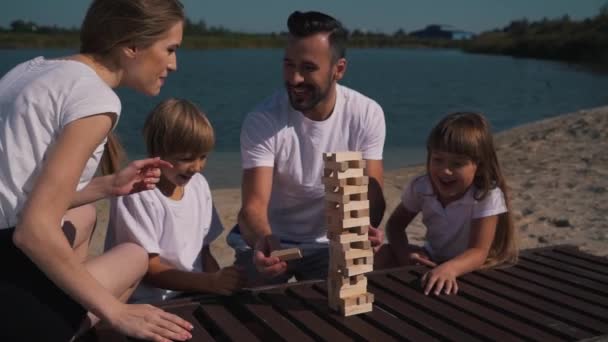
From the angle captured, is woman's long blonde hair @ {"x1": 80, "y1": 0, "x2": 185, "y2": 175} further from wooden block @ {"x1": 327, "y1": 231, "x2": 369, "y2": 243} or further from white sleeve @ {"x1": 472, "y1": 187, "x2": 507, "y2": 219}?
white sleeve @ {"x1": 472, "y1": 187, "x2": 507, "y2": 219}

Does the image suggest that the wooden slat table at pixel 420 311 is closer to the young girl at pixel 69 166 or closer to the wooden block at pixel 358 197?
the young girl at pixel 69 166

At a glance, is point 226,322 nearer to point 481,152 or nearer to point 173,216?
point 173,216

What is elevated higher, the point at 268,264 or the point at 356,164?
the point at 356,164

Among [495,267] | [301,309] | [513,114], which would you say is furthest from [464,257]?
[513,114]

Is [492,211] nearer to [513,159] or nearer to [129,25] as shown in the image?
[129,25]

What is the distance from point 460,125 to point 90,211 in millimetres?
1855

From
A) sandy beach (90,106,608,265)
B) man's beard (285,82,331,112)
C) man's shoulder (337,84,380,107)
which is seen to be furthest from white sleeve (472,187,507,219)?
sandy beach (90,106,608,265)

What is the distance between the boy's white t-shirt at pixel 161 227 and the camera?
3061mm

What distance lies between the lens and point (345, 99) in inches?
153

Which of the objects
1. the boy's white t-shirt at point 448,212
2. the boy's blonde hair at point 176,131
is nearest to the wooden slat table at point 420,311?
the boy's white t-shirt at point 448,212

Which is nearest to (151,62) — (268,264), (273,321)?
(268,264)

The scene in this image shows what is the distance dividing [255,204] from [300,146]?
1.49 ft

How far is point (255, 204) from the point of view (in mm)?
3547

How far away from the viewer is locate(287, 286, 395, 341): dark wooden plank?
91.4 inches
